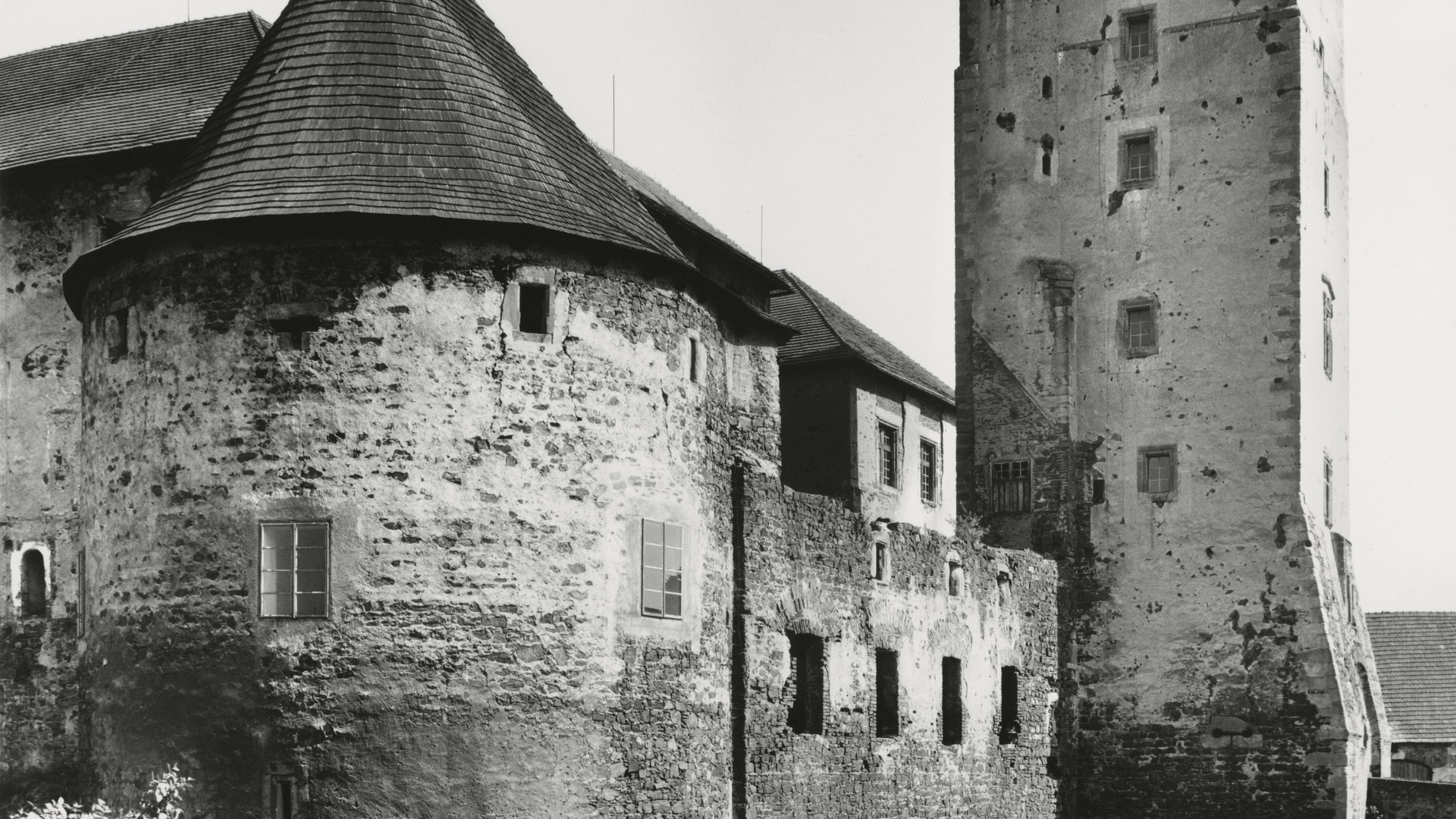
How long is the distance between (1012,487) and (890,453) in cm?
253

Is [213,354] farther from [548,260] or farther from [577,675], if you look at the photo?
[577,675]

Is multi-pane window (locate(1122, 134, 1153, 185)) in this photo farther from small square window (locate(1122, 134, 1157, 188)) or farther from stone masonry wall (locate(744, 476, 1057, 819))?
stone masonry wall (locate(744, 476, 1057, 819))

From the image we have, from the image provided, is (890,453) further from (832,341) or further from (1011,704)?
(1011,704)

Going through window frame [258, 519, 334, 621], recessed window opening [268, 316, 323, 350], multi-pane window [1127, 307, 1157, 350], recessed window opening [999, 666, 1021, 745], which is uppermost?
multi-pane window [1127, 307, 1157, 350]

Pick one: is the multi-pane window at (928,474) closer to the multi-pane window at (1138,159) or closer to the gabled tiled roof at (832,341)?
the gabled tiled roof at (832,341)

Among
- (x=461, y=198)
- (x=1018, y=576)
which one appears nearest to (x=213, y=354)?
(x=461, y=198)

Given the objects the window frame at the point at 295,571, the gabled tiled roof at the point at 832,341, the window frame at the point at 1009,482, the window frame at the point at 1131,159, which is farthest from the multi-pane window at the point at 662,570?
the window frame at the point at 1131,159

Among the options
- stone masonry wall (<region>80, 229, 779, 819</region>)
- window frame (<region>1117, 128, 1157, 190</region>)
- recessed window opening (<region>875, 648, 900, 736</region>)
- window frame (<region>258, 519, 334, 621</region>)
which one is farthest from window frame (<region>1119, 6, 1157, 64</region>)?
window frame (<region>258, 519, 334, 621</region>)

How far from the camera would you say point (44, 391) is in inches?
1068

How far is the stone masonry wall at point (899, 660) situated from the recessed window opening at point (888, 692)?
109 mm

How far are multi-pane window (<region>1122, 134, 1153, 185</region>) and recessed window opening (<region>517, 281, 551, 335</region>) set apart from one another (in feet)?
50.5

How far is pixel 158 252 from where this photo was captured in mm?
21797

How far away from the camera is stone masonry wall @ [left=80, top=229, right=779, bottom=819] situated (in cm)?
2073

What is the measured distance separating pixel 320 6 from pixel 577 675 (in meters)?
7.86
